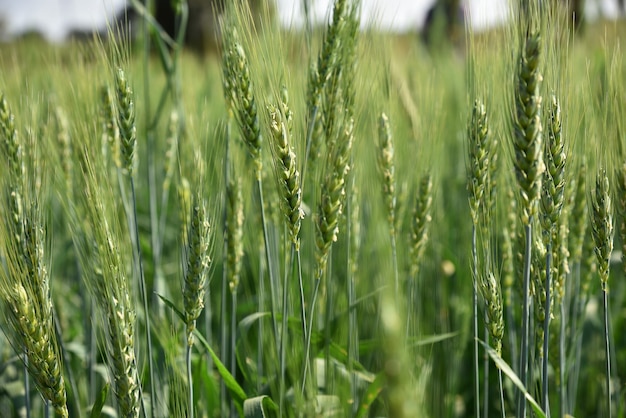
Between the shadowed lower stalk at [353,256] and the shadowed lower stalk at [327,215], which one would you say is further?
the shadowed lower stalk at [353,256]

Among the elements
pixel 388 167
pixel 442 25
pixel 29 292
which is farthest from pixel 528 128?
pixel 442 25

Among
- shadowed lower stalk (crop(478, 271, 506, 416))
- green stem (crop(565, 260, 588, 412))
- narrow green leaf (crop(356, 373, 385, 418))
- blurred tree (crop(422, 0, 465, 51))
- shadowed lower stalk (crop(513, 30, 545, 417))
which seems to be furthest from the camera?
blurred tree (crop(422, 0, 465, 51))

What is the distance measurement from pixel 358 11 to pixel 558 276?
0.50 meters

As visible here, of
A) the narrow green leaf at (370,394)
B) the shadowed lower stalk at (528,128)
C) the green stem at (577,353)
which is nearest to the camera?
the shadowed lower stalk at (528,128)

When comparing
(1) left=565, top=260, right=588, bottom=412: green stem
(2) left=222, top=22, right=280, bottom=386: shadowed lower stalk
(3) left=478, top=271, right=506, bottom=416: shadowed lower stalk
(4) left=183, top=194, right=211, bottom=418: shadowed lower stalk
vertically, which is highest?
(2) left=222, top=22, right=280, bottom=386: shadowed lower stalk

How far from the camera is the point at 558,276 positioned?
0.87 metres

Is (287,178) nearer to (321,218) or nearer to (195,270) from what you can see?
(321,218)

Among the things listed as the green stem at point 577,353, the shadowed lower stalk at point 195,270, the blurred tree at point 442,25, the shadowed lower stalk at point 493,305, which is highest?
the blurred tree at point 442,25

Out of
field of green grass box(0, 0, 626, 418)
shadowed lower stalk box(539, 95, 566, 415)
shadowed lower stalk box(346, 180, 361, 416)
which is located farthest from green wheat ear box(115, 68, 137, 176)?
shadowed lower stalk box(539, 95, 566, 415)

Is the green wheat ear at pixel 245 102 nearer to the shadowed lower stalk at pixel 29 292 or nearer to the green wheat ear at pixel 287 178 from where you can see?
the green wheat ear at pixel 287 178

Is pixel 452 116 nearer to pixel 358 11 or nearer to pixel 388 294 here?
pixel 358 11

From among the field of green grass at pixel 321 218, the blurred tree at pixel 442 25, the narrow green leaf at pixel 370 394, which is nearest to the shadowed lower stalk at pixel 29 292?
the field of green grass at pixel 321 218

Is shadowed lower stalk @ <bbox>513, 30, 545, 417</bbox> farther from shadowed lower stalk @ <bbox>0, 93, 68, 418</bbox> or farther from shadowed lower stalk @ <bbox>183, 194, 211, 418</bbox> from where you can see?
shadowed lower stalk @ <bbox>0, 93, 68, 418</bbox>

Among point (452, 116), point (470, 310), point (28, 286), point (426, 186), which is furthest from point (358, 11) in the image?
point (452, 116)
